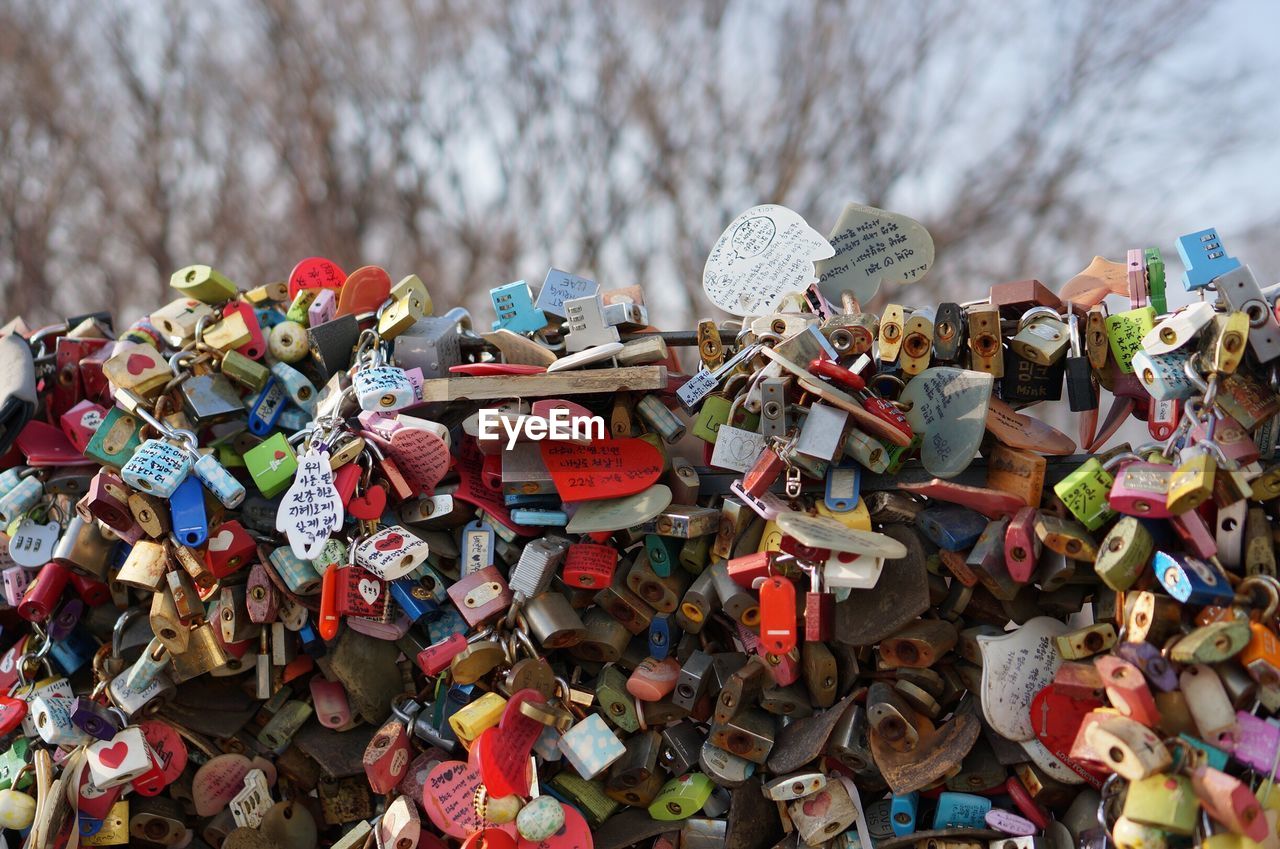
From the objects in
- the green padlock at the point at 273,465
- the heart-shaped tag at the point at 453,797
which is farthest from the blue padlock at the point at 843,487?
the green padlock at the point at 273,465

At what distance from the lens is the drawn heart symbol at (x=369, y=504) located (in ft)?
7.13

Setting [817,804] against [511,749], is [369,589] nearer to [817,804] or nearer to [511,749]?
[511,749]

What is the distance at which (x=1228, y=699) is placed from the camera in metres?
1.71

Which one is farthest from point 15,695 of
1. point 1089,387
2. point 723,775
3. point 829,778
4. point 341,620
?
point 1089,387

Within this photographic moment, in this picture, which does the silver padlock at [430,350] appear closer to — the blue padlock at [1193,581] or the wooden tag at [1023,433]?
the wooden tag at [1023,433]

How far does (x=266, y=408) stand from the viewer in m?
2.38

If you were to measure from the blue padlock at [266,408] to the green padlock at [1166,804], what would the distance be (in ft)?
6.20

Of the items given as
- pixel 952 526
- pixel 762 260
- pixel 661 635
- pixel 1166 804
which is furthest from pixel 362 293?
pixel 1166 804

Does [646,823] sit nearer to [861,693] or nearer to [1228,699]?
[861,693]

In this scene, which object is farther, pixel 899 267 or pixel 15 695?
pixel 15 695

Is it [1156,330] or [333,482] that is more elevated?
[1156,330]

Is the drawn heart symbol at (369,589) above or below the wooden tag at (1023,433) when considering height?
below

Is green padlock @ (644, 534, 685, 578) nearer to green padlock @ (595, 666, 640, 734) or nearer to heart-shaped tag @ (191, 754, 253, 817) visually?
green padlock @ (595, 666, 640, 734)

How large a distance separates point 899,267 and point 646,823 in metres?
1.29
